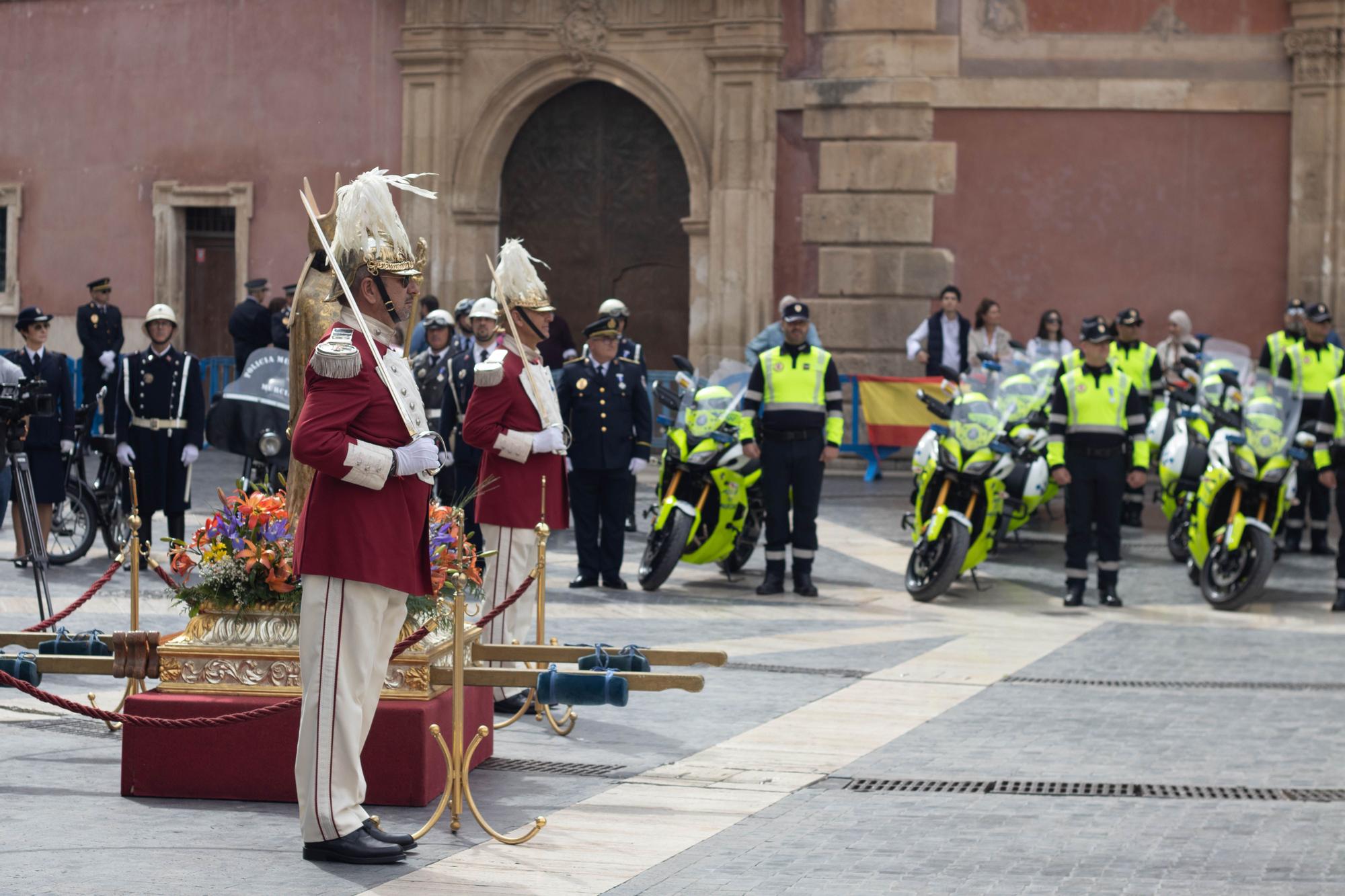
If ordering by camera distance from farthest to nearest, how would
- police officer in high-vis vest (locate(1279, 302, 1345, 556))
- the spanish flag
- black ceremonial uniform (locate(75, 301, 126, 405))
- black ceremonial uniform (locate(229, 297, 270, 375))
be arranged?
black ceremonial uniform (locate(75, 301, 126, 405)), the spanish flag, black ceremonial uniform (locate(229, 297, 270, 375)), police officer in high-vis vest (locate(1279, 302, 1345, 556))

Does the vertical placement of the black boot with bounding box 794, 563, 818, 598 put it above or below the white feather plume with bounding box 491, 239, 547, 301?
below

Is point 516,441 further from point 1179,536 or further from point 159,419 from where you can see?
point 1179,536

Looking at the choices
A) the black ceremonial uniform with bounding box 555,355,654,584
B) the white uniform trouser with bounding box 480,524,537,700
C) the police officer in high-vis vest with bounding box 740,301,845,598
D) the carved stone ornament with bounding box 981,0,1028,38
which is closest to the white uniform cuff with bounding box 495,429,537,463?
the white uniform trouser with bounding box 480,524,537,700

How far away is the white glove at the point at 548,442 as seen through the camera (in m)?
9.27

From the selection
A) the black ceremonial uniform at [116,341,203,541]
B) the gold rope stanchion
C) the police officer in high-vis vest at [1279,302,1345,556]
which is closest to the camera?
the gold rope stanchion

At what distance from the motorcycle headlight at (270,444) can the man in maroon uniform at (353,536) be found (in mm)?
7852

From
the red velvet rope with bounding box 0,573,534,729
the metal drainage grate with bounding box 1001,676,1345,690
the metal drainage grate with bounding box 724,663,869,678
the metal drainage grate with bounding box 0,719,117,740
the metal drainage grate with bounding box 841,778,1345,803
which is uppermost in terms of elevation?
the red velvet rope with bounding box 0,573,534,729

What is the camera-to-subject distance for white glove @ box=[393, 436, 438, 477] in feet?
20.4

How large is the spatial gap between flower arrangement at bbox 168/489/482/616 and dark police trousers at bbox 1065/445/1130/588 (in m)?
6.67

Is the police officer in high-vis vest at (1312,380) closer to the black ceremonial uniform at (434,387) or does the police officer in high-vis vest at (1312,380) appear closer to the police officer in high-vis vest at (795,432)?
the police officer in high-vis vest at (795,432)

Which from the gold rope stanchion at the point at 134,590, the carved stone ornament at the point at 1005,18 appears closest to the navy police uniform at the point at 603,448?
the gold rope stanchion at the point at 134,590

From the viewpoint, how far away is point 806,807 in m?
7.22

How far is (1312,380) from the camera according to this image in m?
15.5

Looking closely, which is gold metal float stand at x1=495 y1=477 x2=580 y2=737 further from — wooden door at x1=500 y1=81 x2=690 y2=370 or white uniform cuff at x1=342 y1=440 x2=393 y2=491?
wooden door at x1=500 y1=81 x2=690 y2=370
